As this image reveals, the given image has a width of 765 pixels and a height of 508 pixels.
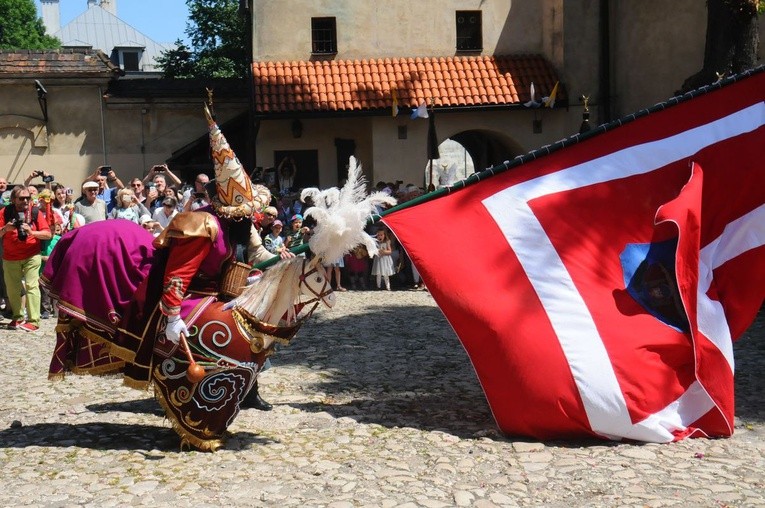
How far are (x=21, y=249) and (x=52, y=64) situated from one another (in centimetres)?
1114

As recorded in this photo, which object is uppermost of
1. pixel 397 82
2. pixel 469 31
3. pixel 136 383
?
pixel 469 31

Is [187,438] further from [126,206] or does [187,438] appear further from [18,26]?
[18,26]

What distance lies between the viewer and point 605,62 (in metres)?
21.9

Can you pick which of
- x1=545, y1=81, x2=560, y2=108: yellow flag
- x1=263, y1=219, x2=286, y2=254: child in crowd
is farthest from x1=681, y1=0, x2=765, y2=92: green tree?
x1=545, y1=81, x2=560, y2=108: yellow flag

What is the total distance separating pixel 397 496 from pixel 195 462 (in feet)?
4.89

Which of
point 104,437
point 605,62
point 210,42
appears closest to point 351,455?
point 104,437

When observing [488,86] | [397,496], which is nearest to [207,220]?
[397,496]

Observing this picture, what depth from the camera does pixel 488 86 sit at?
2177 centimetres

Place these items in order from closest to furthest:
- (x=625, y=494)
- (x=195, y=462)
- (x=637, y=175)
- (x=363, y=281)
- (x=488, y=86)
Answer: (x=625, y=494) → (x=195, y=462) → (x=637, y=175) → (x=363, y=281) → (x=488, y=86)

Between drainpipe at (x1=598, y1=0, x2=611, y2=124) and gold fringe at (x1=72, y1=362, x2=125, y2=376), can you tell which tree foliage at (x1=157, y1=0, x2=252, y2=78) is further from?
gold fringe at (x1=72, y1=362, x2=125, y2=376)

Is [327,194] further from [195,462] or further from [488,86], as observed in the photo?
[488,86]

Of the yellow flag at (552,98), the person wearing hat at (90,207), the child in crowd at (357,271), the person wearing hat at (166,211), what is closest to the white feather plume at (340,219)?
the person wearing hat at (166,211)

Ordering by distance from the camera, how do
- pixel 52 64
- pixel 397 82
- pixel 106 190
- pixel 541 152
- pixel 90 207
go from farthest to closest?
1. pixel 52 64
2. pixel 397 82
3. pixel 106 190
4. pixel 90 207
5. pixel 541 152

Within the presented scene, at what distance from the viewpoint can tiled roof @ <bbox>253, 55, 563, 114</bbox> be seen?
20953 millimetres
